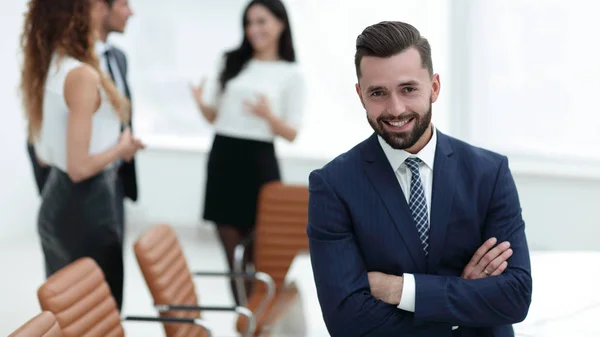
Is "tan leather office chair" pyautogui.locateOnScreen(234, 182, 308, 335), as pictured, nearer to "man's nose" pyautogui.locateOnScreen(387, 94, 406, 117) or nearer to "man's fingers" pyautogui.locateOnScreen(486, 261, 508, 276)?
"man's fingers" pyautogui.locateOnScreen(486, 261, 508, 276)

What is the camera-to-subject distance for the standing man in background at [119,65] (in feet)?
11.2

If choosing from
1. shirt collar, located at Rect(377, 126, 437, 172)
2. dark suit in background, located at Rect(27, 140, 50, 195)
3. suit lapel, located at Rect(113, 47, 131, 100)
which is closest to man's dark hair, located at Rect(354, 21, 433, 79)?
shirt collar, located at Rect(377, 126, 437, 172)

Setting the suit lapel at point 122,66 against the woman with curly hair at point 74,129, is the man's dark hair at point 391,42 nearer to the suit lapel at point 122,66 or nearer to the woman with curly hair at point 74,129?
the woman with curly hair at point 74,129

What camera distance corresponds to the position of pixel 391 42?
5.96ft

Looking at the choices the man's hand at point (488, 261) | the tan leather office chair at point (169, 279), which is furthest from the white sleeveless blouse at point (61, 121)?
the man's hand at point (488, 261)

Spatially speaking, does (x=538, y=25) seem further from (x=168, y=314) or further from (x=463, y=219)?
(x=463, y=219)

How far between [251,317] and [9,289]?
2.78 meters

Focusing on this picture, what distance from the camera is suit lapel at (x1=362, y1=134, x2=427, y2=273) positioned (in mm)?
1926

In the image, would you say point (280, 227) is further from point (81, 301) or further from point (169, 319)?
point (81, 301)

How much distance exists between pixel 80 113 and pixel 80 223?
0.39 meters

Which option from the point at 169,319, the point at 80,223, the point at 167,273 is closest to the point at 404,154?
the point at 169,319

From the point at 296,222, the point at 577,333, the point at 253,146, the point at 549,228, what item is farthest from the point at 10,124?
the point at 577,333

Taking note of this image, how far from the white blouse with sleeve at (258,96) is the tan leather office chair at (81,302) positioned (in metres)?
1.68

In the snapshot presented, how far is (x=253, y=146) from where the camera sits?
4250 millimetres
